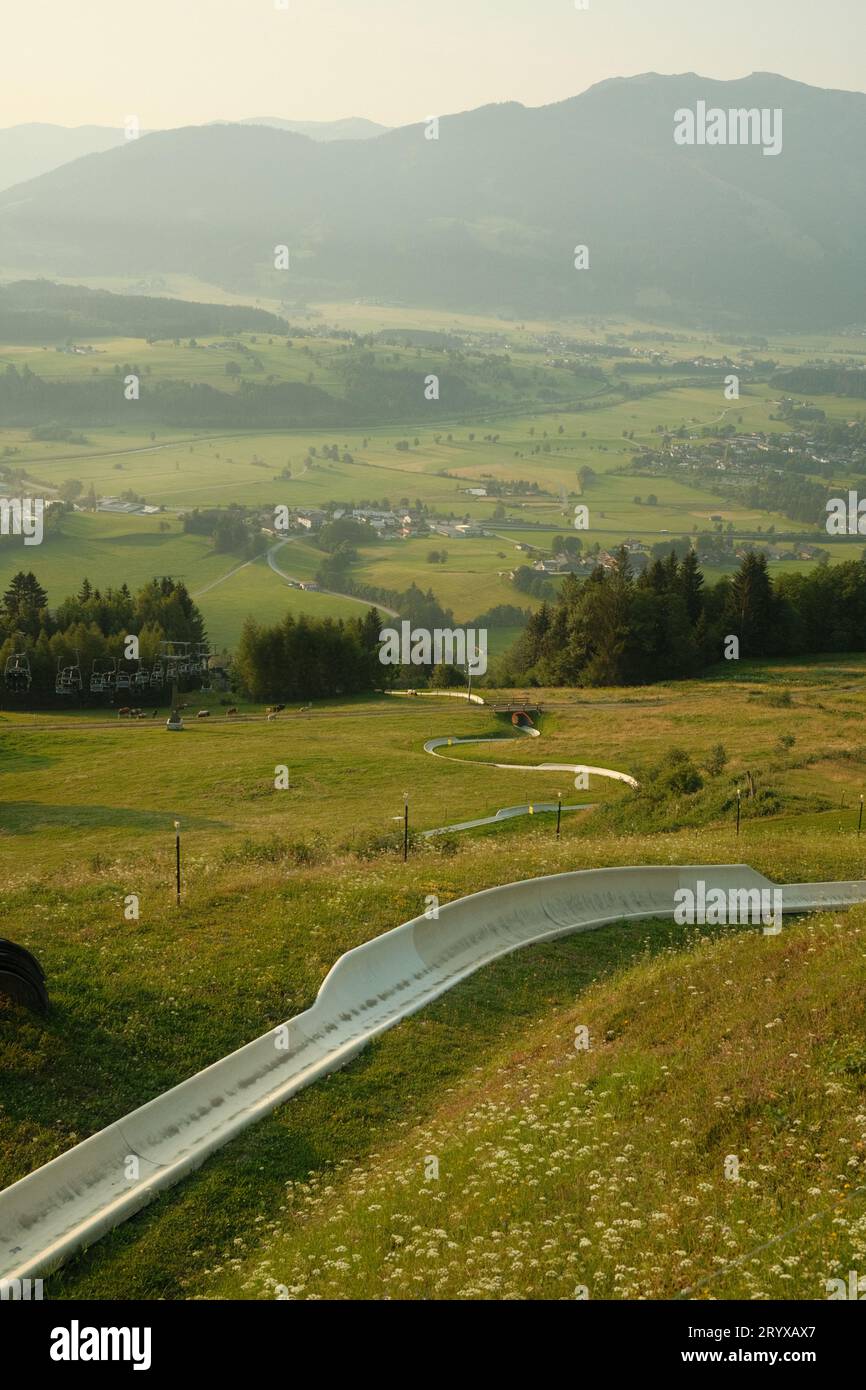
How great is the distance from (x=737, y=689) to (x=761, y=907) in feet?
203

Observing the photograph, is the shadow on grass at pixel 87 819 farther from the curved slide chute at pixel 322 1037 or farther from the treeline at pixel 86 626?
the treeline at pixel 86 626

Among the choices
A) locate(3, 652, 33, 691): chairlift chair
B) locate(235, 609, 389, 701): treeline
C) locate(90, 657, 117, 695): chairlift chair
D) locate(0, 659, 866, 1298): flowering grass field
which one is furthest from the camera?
locate(235, 609, 389, 701): treeline

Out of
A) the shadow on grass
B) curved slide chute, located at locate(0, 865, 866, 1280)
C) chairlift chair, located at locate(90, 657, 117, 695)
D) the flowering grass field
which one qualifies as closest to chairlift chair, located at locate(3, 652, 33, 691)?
chairlift chair, located at locate(90, 657, 117, 695)

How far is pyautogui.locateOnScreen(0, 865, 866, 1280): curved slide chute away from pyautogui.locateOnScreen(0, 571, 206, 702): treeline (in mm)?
78202

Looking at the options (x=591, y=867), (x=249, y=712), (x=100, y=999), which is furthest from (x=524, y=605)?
(x=100, y=999)

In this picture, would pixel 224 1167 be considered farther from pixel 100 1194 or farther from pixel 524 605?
pixel 524 605

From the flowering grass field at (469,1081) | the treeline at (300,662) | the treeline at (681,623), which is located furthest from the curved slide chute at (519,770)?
the treeline at (681,623)

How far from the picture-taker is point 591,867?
103ft

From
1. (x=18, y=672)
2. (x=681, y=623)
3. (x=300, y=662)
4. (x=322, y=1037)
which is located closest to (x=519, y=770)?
(x=322, y=1037)

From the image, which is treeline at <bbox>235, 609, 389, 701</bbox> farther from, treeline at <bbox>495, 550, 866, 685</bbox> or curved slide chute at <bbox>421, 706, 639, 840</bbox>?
treeline at <bbox>495, 550, 866, 685</bbox>

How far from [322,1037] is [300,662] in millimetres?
80609

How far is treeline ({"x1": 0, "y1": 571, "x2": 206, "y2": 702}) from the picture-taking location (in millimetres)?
100125
